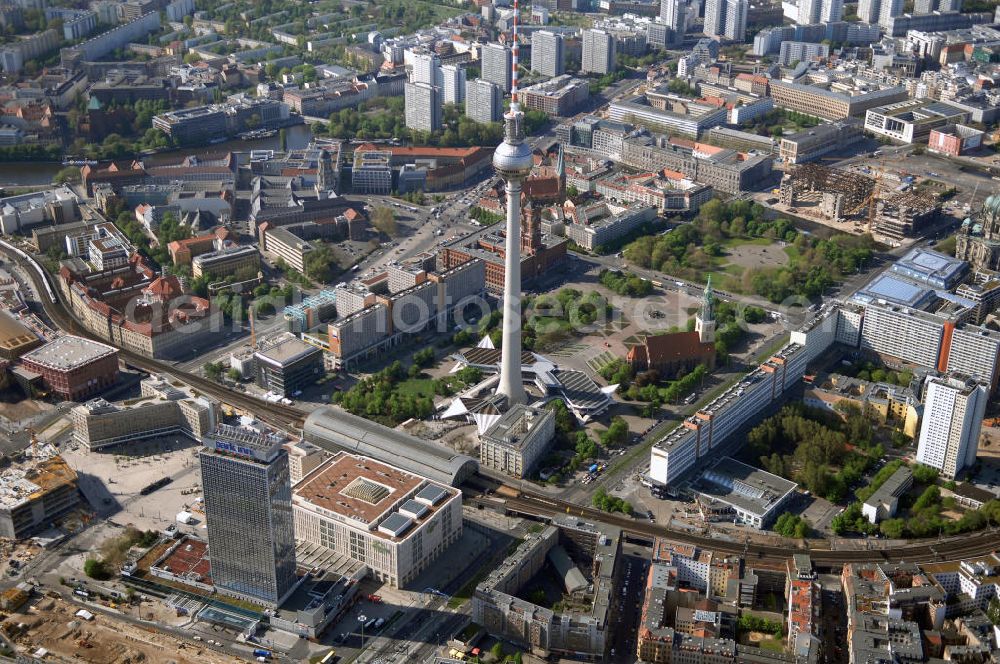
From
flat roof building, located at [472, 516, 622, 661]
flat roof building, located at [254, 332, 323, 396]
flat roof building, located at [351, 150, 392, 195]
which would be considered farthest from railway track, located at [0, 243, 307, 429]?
flat roof building, located at [351, 150, 392, 195]

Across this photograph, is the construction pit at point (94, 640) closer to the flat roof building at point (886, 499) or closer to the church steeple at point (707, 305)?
the flat roof building at point (886, 499)

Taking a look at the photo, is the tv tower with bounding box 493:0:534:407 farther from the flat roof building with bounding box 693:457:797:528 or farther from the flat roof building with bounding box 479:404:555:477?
the flat roof building with bounding box 693:457:797:528

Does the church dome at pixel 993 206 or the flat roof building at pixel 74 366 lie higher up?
the church dome at pixel 993 206


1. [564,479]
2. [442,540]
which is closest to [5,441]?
[442,540]

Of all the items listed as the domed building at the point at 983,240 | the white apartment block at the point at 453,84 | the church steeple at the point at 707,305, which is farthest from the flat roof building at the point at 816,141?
the church steeple at the point at 707,305

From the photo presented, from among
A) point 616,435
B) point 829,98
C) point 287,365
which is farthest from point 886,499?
point 829,98

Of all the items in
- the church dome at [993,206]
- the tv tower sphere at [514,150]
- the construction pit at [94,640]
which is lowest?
the construction pit at [94,640]

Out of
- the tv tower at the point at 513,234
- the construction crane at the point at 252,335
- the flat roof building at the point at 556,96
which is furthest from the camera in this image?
the flat roof building at the point at 556,96

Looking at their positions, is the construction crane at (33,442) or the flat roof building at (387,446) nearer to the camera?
the flat roof building at (387,446)
